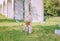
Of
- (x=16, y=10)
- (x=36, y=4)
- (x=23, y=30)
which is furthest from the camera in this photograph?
(x=16, y=10)

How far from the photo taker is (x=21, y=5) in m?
20.7

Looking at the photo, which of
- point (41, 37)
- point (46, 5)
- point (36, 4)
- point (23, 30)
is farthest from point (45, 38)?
point (46, 5)

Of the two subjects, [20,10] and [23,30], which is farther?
[20,10]

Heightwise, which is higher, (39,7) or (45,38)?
(39,7)

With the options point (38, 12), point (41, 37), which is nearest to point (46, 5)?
point (38, 12)

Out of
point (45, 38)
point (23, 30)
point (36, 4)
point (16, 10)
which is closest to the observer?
point (45, 38)

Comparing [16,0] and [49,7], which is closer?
[16,0]

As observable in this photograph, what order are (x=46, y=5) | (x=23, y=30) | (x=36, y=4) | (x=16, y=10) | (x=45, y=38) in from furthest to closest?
(x=46, y=5) < (x=16, y=10) < (x=36, y=4) < (x=23, y=30) < (x=45, y=38)

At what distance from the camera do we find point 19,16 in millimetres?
20516

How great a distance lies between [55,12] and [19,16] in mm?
3849

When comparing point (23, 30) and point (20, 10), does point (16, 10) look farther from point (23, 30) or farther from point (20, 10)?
point (23, 30)

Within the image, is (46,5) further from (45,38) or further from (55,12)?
(45,38)

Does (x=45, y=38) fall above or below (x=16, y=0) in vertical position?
below

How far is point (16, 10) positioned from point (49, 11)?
4084 millimetres
